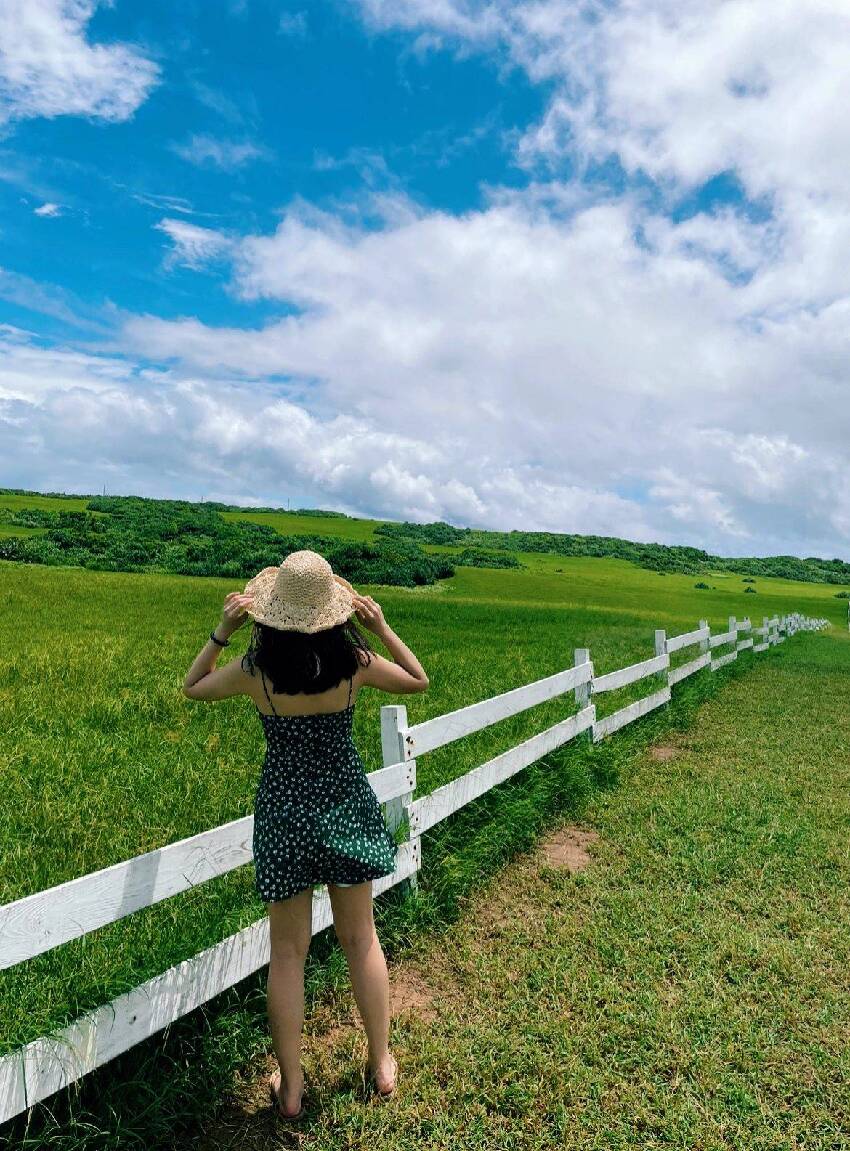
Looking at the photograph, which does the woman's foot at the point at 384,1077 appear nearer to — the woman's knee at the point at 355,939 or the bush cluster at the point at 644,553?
the woman's knee at the point at 355,939

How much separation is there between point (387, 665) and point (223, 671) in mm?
690

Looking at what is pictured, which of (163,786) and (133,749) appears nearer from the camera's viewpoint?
(163,786)

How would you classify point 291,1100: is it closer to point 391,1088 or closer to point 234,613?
point 391,1088

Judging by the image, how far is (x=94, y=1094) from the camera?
3.19 metres

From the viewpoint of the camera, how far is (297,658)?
3.07 meters

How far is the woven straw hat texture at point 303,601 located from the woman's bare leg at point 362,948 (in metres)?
1.17

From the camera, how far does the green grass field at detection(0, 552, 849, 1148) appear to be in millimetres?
3531

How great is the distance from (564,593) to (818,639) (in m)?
22.3

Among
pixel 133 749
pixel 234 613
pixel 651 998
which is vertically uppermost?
pixel 234 613

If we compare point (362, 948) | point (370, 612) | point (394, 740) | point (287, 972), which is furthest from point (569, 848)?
point (370, 612)

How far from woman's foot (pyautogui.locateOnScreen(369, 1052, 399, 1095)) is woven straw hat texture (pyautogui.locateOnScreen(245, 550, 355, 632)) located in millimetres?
2097

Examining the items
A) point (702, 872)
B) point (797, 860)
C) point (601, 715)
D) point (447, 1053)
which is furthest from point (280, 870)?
point (601, 715)

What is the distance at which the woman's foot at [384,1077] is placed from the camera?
3.49 m

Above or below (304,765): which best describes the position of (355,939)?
below
